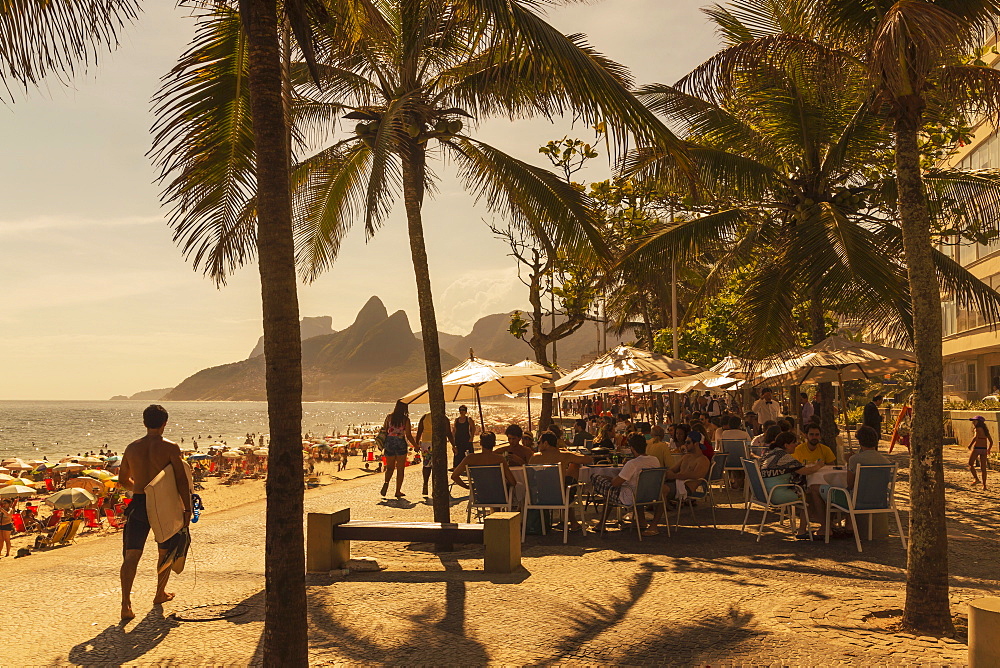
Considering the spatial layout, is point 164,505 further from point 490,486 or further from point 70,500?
point 70,500

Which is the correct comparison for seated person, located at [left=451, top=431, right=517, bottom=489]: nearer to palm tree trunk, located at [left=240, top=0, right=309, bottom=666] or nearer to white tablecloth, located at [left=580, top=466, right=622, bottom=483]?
white tablecloth, located at [left=580, top=466, right=622, bottom=483]

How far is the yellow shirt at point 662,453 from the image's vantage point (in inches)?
392

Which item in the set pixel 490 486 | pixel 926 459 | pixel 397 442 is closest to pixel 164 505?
pixel 490 486

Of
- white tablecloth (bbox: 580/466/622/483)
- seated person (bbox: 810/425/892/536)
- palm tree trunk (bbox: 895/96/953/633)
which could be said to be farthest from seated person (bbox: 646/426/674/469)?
palm tree trunk (bbox: 895/96/953/633)

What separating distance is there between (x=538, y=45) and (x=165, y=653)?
4.68 m

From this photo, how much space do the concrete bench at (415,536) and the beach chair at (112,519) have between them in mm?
8725

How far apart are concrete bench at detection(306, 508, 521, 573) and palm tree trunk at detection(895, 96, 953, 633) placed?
135 inches

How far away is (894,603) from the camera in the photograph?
6188mm

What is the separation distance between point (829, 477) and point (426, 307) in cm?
511

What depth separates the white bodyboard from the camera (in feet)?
20.5

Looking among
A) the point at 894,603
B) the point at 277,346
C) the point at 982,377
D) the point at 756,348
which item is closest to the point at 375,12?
the point at 277,346

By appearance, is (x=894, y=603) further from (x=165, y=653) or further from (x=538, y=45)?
(x=165, y=653)

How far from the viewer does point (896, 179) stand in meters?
7.28

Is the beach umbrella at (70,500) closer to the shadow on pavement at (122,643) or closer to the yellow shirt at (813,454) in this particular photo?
the shadow on pavement at (122,643)
